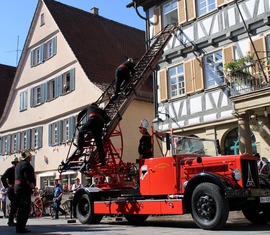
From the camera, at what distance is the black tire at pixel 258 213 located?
10.3m

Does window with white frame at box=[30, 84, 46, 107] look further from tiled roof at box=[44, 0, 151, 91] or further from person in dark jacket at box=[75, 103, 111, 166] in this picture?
person in dark jacket at box=[75, 103, 111, 166]

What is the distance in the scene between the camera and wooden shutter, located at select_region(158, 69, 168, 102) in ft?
63.8

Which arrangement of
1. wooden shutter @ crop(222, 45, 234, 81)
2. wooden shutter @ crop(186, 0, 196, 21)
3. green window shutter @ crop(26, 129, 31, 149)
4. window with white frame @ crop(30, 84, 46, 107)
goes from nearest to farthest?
wooden shutter @ crop(222, 45, 234, 81) < wooden shutter @ crop(186, 0, 196, 21) < window with white frame @ crop(30, 84, 46, 107) < green window shutter @ crop(26, 129, 31, 149)

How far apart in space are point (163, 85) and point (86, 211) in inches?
350

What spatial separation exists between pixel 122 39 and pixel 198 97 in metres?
14.7

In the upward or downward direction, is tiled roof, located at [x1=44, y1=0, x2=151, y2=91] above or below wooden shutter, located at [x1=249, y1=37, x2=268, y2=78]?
above

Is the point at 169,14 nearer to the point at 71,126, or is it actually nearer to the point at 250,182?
the point at 71,126

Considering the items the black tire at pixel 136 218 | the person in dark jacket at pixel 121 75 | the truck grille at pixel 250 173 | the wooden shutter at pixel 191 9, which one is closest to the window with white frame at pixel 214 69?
the wooden shutter at pixel 191 9

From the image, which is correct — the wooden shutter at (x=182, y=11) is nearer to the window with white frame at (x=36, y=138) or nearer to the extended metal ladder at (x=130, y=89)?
the extended metal ladder at (x=130, y=89)

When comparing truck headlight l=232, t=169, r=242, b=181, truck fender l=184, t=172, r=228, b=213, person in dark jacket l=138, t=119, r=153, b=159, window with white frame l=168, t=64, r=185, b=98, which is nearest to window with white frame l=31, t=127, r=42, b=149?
window with white frame l=168, t=64, r=185, b=98

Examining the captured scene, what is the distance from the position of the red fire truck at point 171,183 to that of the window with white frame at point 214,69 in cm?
422

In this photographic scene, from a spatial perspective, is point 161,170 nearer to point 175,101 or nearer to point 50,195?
point 175,101

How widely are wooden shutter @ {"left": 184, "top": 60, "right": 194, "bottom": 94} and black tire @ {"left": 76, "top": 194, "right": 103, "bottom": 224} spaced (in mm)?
7746

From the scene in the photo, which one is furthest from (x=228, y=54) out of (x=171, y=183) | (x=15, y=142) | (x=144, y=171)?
(x=15, y=142)
